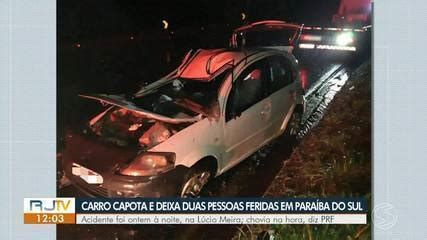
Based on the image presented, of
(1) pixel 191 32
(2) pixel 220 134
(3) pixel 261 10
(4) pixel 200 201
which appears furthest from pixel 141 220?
(3) pixel 261 10

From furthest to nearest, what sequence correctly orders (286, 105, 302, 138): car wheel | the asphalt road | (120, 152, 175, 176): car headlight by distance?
(286, 105, 302, 138): car wheel
the asphalt road
(120, 152, 175, 176): car headlight

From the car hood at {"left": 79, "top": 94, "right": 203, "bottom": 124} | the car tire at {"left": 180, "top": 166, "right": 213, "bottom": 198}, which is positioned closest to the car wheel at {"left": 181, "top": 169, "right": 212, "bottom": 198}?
the car tire at {"left": 180, "top": 166, "right": 213, "bottom": 198}

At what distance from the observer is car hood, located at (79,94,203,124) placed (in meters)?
3.29

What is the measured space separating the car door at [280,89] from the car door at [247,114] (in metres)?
0.04

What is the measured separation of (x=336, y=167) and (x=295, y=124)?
0.36 metres

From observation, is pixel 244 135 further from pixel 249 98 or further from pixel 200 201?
pixel 200 201

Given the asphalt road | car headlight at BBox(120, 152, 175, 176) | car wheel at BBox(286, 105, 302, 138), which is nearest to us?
car headlight at BBox(120, 152, 175, 176)

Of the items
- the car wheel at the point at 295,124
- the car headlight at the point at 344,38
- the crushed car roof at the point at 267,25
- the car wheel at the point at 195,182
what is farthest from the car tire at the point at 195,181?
the car headlight at the point at 344,38

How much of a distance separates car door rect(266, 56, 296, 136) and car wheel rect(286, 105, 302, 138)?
5 centimetres

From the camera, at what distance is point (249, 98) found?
3387mm

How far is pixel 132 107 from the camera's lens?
10.9 feet
